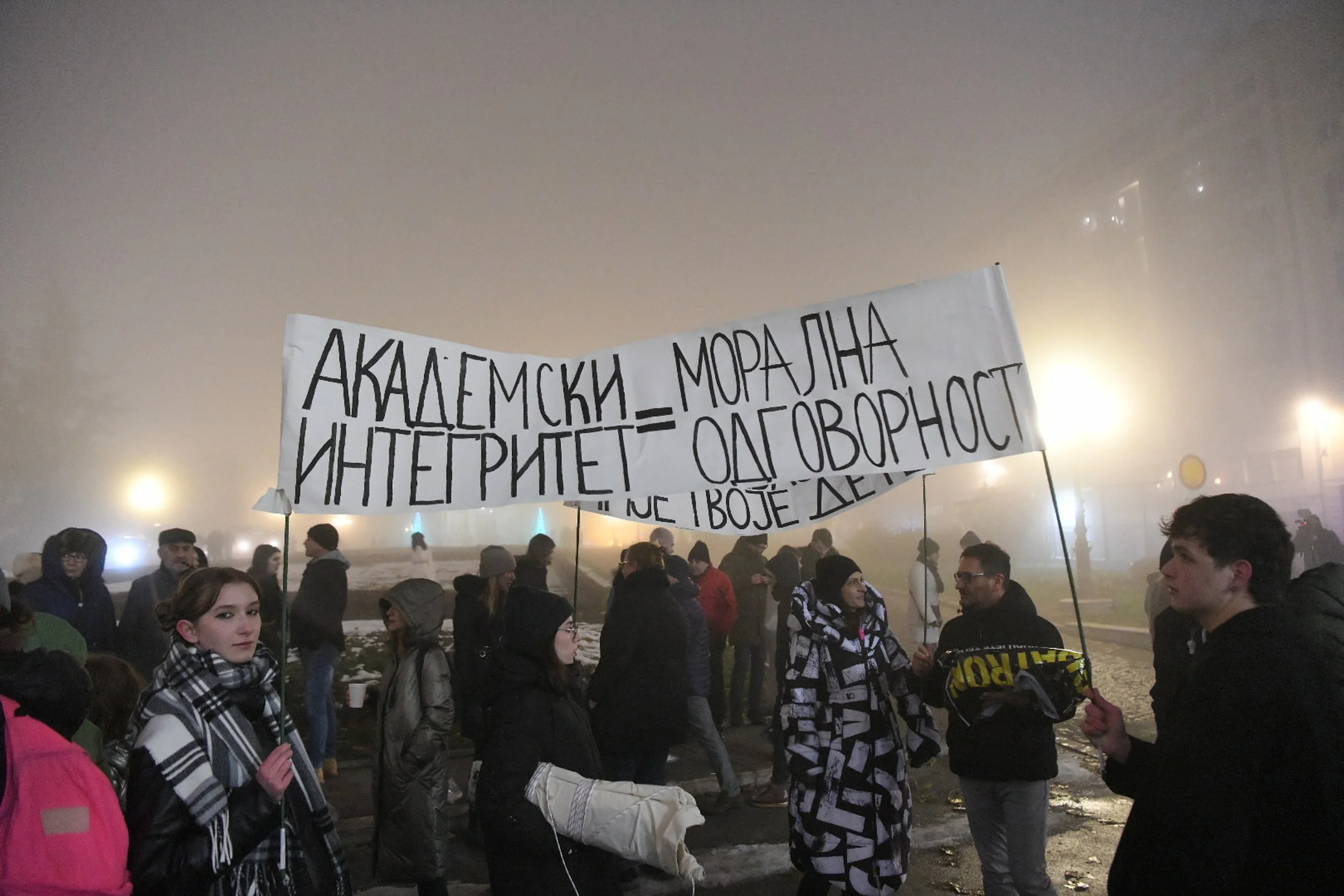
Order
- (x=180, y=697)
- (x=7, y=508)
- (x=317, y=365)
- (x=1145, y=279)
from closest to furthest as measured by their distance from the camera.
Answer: (x=180, y=697)
(x=317, y=365)
(x=7, y=508)
(x=1145, y=279)

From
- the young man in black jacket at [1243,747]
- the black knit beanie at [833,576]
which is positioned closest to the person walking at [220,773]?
the black knit beanie at [833,576]

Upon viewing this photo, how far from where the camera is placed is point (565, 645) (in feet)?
9.89

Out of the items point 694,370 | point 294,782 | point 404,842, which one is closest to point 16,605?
point 294,782

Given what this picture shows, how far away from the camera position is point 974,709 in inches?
144

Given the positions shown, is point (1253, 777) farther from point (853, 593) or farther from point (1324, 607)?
point (853, 593)

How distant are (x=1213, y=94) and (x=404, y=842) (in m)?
62.3

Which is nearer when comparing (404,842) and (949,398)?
(949,398)

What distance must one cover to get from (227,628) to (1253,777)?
10.2 feet

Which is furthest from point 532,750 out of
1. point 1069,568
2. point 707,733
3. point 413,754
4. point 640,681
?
point 707,733

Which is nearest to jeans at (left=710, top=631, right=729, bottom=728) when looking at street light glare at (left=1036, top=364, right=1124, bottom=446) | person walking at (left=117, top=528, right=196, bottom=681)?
person walking at (left=117, top=528, right=196, bottom=681)

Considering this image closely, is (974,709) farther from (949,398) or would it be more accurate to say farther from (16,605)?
(16,605)

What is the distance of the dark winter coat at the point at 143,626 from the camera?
6.59 meters

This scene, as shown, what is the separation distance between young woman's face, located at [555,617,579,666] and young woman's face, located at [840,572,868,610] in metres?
1.63

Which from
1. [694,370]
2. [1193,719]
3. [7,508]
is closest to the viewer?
[1193,719]
